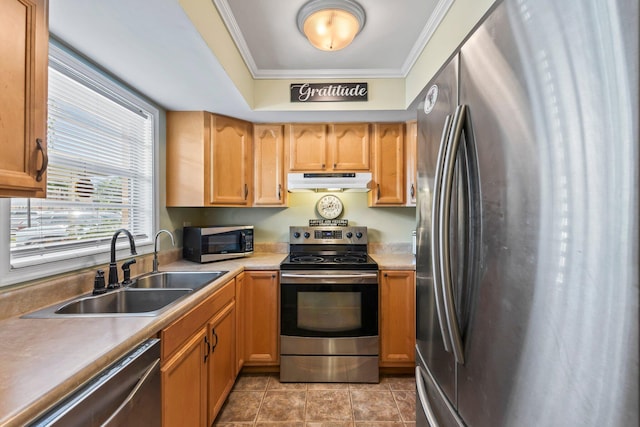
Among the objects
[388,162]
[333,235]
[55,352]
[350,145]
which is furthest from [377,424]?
[350,145]

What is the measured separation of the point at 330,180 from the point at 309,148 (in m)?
0.42

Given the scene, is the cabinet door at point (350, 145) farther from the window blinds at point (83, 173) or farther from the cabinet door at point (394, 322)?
the window blinds at point (83, 173)

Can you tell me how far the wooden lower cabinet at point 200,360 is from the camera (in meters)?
1.17

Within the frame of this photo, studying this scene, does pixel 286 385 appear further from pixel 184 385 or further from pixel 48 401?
pixel 48 401

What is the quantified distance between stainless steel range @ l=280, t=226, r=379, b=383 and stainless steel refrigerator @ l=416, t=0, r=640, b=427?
50.9 inches

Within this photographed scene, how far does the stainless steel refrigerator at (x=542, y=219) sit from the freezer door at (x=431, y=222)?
0.02 meters

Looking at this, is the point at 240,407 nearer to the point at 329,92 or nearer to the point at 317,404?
the point at 317,404

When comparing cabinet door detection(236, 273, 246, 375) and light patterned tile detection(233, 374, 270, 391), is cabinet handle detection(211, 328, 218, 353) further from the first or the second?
light patterned tile detection(233, 374, 270, 391)

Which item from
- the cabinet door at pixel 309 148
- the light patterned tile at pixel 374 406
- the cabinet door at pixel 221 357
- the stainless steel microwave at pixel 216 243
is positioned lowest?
the light patterned tile at pixel 374 406

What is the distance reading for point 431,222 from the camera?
0.84 metres

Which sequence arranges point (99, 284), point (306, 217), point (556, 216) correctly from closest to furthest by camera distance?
1. point (556, 216)
2. point (99, 284)
3. point (306, 217)

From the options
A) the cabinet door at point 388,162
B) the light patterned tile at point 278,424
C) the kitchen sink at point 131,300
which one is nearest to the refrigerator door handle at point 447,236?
the kitchen sink at point 131,300

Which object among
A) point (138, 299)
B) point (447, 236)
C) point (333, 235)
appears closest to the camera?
point (447, 236)

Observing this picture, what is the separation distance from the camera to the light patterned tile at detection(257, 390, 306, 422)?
70.4 inches
